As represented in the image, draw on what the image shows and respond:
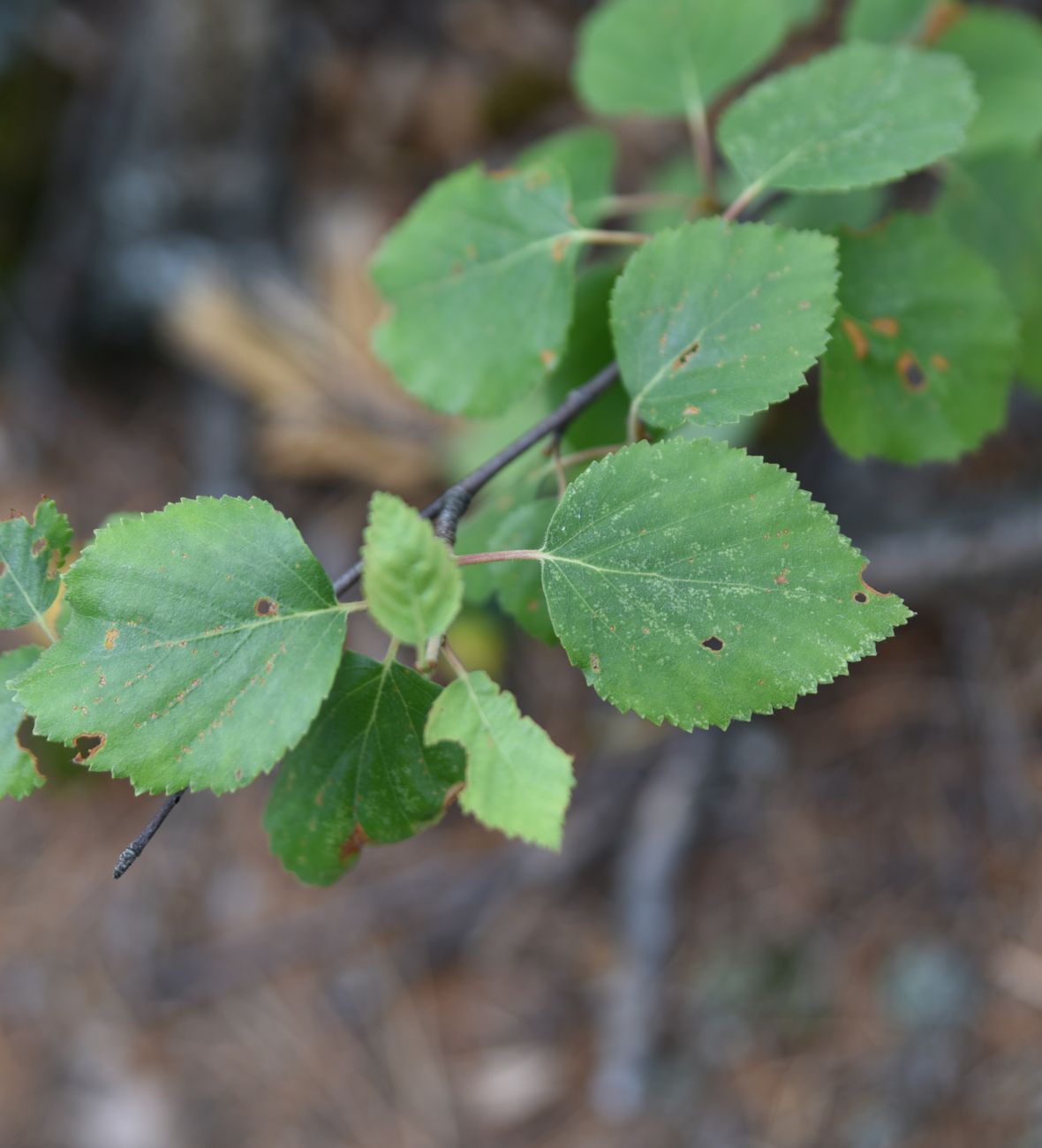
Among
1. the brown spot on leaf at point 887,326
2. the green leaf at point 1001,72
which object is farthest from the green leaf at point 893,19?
the brown spot on leaf at point 887,326

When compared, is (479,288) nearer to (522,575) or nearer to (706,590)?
(522,575)

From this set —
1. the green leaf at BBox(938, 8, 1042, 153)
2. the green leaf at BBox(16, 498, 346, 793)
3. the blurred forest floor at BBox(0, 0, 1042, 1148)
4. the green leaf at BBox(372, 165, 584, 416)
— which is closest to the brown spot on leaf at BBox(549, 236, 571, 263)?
the green leaf at BBox(372, 165, 584, 416)

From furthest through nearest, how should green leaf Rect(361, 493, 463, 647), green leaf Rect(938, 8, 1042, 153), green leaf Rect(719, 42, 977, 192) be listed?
green leaf Rect(938, 8, 1042, 153), green leaf Rect(719, 42, 977, 192), green leaf Rect(361, 493, 463, 647)

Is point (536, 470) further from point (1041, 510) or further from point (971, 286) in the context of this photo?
point (1041, 510)

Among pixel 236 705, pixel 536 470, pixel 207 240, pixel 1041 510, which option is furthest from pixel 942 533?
pixel 207 240

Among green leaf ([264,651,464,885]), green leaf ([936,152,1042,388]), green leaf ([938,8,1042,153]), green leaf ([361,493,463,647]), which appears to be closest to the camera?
green leaf ([361,493,463,647])

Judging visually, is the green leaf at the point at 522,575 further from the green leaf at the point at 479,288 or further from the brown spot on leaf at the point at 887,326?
the brown spot on leaf at the point at 887,326

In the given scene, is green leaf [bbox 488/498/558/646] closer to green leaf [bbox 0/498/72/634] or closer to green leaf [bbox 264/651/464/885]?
green leaf [bbox 264/651/464/885]

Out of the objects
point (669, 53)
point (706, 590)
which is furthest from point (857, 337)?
point (669, 53)
